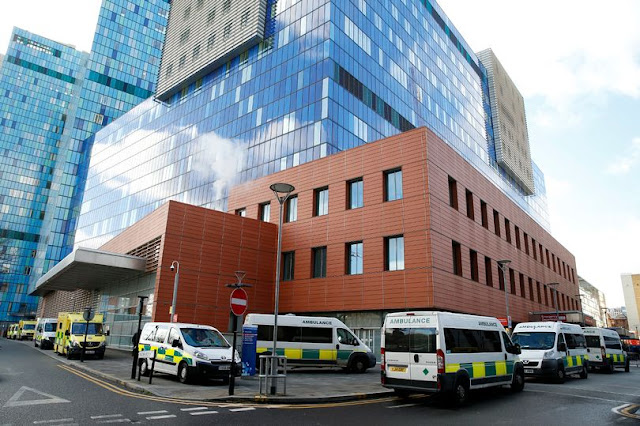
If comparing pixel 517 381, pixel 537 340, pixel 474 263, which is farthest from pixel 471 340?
pixel 474 263

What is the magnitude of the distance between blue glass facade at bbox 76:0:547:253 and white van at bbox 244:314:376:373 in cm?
2278

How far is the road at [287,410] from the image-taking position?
27.0 ft

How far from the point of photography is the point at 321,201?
2992 centimetres

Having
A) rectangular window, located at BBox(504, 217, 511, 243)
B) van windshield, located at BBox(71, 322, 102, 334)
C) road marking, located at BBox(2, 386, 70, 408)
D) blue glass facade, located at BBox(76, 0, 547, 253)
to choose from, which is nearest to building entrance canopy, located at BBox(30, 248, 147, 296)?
van windshield, located at BBox(71, 322, 102, 334)

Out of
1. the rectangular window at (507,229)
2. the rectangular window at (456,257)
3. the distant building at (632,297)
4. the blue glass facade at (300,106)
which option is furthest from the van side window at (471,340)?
the distant building at (632,297)

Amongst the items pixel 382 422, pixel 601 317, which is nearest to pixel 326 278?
pixel 382 422

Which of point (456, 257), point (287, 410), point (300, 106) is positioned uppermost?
point (300, 106)

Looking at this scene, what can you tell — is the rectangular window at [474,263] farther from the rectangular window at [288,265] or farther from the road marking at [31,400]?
the road marking at [31,400]

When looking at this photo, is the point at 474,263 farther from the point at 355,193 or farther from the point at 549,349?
the point at 549,349

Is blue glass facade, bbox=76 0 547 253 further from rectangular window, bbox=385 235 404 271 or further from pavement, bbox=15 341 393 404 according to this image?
pavement, bbox=15 341 393 404

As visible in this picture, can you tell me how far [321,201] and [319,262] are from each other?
430 centimetres

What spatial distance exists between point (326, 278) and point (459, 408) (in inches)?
695

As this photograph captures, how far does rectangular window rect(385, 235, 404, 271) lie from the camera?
81.8ft

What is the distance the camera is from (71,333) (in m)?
24.1
